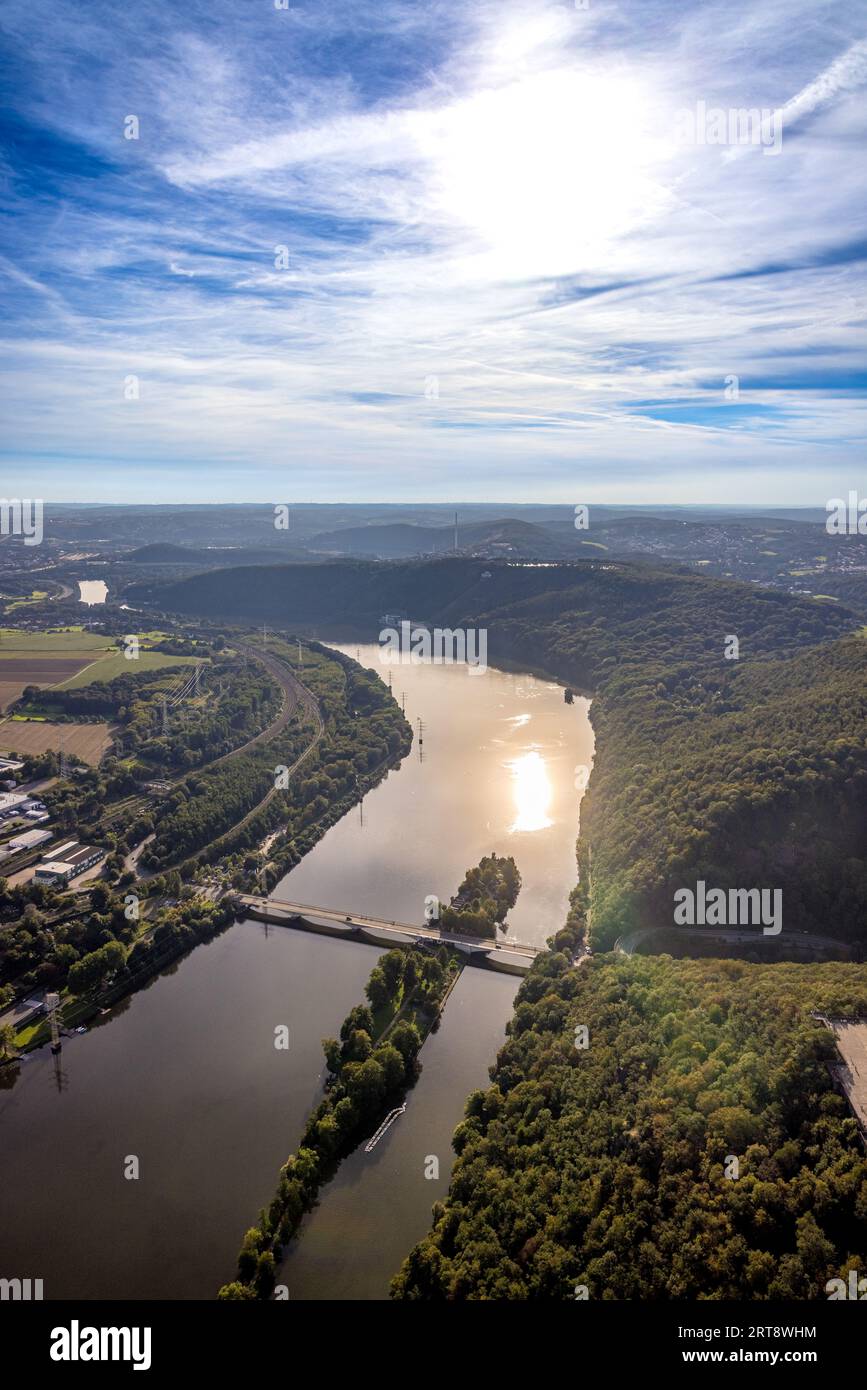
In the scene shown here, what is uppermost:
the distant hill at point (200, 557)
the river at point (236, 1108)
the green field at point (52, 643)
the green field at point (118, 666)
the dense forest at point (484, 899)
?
the distant hill at point (200, 557)

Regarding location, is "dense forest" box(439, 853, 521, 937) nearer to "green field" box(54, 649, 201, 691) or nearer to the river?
the river

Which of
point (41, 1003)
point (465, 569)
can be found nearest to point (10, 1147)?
point (41, 1003)

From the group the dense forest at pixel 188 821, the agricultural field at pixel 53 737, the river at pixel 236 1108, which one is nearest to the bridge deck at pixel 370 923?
the river at pixel 236 1108

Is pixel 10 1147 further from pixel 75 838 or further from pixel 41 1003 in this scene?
pixel 75 838

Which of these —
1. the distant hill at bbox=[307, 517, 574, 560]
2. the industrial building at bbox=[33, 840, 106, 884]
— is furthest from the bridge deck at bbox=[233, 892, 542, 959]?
the distant hill at bbox=[307, 517, 574, 560]

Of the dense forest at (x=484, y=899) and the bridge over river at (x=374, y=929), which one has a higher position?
the dense forest at (x=484, y=899)

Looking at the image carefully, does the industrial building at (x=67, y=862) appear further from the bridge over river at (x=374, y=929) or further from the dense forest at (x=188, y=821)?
the bridge over river at (x=374, y=929)
